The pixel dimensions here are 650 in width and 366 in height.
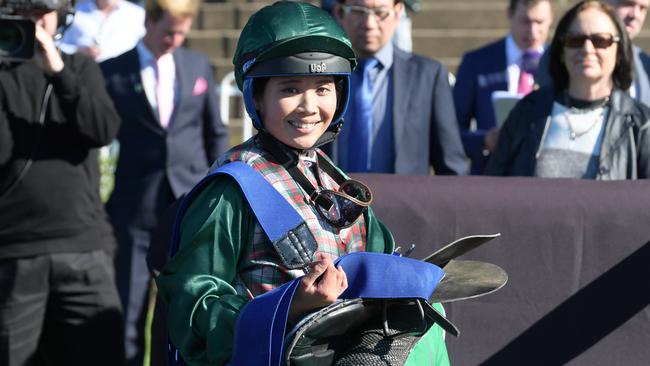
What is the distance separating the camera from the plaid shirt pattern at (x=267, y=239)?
375 centimetres

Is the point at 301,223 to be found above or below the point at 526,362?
above

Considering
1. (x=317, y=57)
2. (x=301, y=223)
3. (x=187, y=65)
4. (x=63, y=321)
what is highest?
(x=317, y=57)

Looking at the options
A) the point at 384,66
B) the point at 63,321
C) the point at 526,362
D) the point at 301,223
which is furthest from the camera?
the point at 384,66

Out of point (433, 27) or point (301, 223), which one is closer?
point (301, 223)

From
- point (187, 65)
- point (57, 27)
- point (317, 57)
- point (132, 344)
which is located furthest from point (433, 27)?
point (317, 57)

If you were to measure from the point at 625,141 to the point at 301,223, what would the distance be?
2131 millimetres

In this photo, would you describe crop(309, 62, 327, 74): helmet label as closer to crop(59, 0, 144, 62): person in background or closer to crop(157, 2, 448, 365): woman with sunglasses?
crop(157, 2, 448, 365): woman with sunglasses

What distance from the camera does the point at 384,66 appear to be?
6.34 meters

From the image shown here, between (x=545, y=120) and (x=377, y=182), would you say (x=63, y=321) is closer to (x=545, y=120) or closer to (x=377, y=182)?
(x=377, y=182)

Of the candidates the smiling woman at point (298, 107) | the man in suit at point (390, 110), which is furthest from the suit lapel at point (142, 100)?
the smiling woman at point (298, 107)

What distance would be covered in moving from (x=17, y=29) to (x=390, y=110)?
1.83m

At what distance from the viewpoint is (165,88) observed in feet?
23.8

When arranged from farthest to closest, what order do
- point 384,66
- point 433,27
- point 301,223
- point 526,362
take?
point 433,27 < point 384,66 < point 526,362 < point 301,223

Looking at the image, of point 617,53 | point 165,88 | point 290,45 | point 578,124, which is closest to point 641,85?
point 617,53
